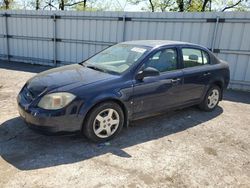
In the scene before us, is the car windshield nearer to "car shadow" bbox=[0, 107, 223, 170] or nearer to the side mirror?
the side mirror

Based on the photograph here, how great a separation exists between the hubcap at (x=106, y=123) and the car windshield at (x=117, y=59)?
0.69 meters

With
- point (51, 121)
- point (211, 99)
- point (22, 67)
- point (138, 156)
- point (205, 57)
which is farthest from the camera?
point (22, 67)

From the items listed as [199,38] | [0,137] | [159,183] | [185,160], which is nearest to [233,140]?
[185,160]

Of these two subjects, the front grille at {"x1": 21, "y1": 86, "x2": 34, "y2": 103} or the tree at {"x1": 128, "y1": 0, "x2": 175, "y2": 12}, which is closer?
the front grille at {"x1": 21, "y1": 86, "x2": 34, "y2": 103}

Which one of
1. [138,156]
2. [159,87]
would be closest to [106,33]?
[159,87]

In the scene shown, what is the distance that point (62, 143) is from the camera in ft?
12.4

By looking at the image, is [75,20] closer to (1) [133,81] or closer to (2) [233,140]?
(1) [133,81]

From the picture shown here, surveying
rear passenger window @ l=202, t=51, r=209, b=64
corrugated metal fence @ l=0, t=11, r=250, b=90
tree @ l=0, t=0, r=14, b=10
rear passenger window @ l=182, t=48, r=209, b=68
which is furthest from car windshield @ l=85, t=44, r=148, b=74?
tree @ l=0, t=0, r=14, b=10

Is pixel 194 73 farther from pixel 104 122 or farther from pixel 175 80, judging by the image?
pixel 104 122

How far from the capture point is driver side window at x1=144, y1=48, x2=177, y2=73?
4301 millimetres

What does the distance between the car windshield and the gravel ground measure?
1.11 m

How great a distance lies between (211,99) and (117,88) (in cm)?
263

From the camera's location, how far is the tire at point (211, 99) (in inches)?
211

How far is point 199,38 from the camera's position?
8008 millimetres
